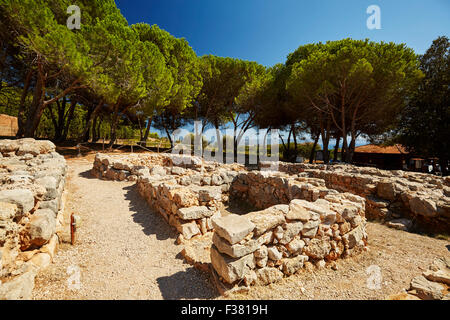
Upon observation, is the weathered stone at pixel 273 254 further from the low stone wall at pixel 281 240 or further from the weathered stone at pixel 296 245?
the weathered stone at pixel 296 245

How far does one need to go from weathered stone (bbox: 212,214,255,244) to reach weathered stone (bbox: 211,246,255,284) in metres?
0.29

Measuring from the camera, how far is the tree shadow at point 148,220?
165 inches

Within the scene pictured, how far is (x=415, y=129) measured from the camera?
15.2 m

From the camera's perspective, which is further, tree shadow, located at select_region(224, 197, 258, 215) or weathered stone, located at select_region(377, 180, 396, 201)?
tree shadow, located at select_region(224, 197, 258, 215)

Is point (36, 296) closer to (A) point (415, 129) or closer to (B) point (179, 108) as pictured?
(B) point (179, 108)

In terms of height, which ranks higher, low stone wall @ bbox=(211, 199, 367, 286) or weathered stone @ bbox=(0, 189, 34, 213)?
weathered stone @ bbox=(0, 189, 34, 213)

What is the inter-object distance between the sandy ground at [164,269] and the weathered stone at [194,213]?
0.60m

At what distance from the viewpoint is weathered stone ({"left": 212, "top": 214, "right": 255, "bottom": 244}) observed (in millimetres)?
2301

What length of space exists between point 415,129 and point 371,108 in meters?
5.18

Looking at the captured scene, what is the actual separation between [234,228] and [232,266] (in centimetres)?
48

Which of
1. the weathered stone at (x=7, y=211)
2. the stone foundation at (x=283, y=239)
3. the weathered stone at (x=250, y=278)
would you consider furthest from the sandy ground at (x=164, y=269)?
the weathered stone at (x=7, y=211)

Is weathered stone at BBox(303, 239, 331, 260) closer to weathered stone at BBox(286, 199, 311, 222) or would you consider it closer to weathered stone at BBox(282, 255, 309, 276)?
weathered stone at BBox(282, 255, 309, 276)

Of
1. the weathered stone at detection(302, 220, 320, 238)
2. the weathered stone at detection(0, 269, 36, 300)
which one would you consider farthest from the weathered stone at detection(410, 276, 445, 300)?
the weathered stone at detection(0, 269, 36, 300)
